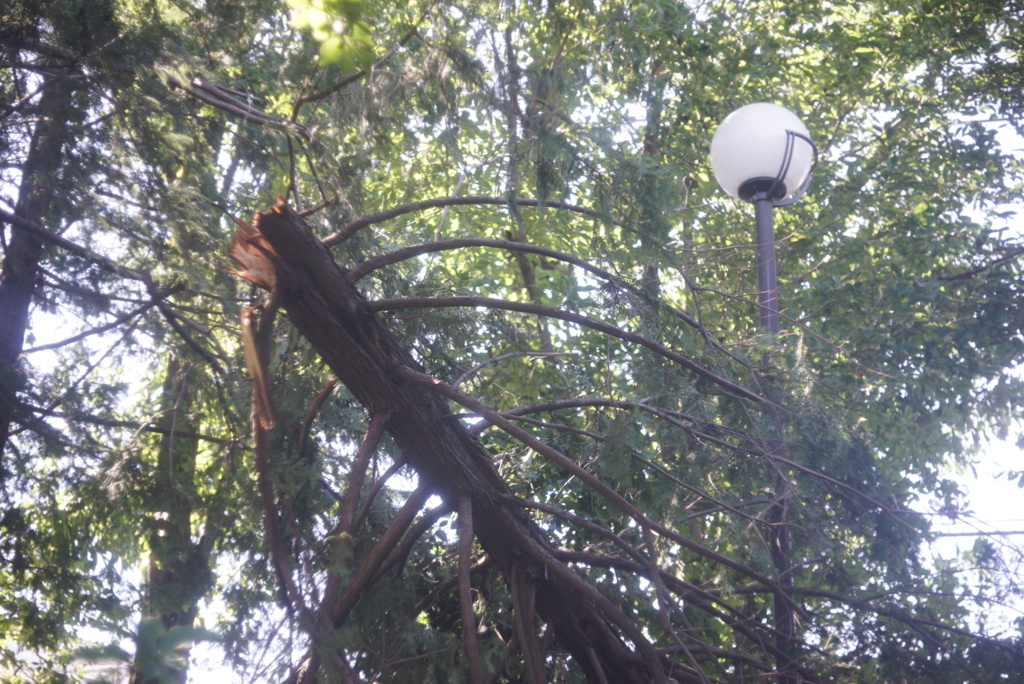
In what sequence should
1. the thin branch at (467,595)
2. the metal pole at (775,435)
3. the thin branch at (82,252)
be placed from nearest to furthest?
the thin branch at (467,595), the thin branch at (82,252), the metal pole at (775,435)

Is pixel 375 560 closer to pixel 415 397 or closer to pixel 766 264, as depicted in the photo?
pixel 415 397

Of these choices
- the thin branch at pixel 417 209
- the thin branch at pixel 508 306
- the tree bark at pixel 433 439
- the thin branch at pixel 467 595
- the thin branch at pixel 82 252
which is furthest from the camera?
the thin branch at pixel 82 252

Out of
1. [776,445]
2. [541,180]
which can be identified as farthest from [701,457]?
[541,180]

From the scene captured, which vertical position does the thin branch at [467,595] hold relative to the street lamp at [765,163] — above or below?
below

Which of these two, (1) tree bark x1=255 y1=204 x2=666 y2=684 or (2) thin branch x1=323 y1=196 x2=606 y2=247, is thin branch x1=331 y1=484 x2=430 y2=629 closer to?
(1) tree bark x1=255 y1=204 x2=666 y2=684

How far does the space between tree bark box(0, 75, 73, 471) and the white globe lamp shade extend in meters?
3.67

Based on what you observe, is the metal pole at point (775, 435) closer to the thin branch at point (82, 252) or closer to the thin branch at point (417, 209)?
the thin branch at point (417, 209)

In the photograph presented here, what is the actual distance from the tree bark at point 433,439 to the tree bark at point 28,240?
2431 millimetres

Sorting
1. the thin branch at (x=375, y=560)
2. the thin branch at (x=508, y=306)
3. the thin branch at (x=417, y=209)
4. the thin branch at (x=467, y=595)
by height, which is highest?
the thin branch at (x=417, y=209)

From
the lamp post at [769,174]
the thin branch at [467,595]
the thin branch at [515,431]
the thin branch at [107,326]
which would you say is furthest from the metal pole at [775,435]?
the thin branch at [107,326]

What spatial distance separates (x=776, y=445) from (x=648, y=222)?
149 centimetres

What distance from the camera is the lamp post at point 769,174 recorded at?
5.01m

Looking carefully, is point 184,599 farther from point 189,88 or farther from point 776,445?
point 776,445

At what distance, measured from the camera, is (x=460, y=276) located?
7395 millimetres
